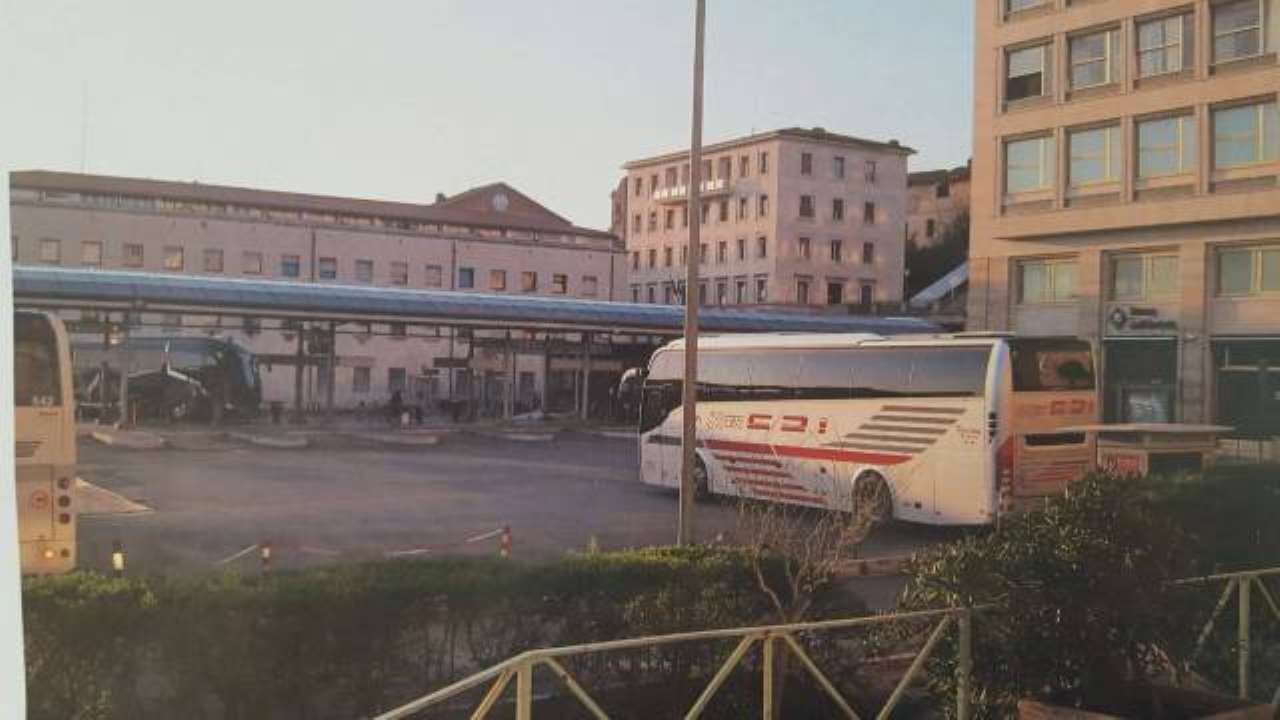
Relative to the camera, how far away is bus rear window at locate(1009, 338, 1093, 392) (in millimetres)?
9101

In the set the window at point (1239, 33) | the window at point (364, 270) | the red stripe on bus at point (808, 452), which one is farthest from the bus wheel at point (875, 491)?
the window at point (364, 270)

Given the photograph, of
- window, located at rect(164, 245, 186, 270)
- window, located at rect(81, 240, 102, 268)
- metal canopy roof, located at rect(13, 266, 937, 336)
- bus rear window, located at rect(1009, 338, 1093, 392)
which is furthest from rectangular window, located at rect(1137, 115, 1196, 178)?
window, located at rect(81, 240, 102, 268)

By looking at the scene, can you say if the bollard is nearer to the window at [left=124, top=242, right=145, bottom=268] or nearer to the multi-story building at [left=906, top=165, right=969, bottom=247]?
the window at [left=124, top=242, right=145, bottom=268]

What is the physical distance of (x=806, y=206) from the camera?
7941mm

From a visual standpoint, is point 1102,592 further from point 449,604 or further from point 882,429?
point 882,429

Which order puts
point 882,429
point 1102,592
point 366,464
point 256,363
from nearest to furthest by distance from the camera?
point 1102,592 → point 256,363 → point 366,464 → point 882,429

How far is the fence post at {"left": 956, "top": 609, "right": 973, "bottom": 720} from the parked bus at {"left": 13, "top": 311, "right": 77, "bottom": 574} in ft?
11.8

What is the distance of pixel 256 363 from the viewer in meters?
7.16

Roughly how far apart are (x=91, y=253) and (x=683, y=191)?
11.7 feet

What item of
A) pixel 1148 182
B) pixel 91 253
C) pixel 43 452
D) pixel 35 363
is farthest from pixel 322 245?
pixel 1148 182

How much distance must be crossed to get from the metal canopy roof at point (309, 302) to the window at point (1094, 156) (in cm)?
226

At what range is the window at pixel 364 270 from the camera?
578 centimetres

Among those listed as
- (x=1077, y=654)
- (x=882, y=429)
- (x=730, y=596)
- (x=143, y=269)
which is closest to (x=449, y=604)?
(x=730, y=596)

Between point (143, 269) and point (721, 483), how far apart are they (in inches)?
328
